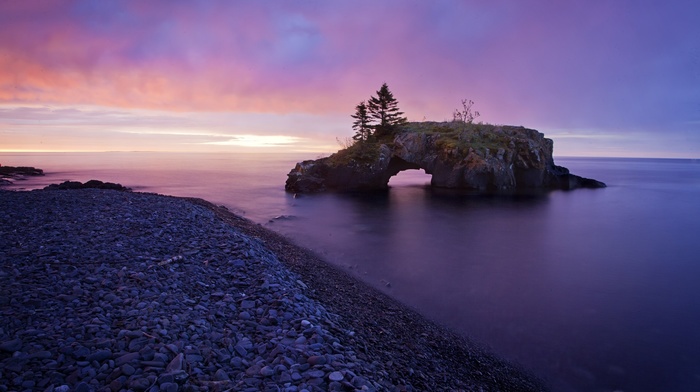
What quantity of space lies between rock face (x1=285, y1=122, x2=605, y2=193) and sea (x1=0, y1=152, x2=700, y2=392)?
227 inches

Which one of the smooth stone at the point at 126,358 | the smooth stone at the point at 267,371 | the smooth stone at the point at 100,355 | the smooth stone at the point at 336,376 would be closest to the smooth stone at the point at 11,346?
the smooth stone at the point at 100,355

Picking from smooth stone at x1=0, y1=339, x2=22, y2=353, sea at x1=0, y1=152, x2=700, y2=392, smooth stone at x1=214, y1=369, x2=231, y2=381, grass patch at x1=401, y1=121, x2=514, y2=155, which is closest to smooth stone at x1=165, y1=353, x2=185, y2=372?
smooth stone at x1=214, y1=369, x2=231, y2=381

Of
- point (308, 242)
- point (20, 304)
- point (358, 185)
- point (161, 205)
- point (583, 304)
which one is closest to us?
point (20, 304)

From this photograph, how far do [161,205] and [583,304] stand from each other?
16542 millimetres

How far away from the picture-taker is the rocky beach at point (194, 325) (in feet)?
14.4

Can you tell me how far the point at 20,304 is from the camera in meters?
5.52

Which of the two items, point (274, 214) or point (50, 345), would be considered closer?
point (50, 345)

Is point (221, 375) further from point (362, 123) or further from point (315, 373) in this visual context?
point (362, 123)

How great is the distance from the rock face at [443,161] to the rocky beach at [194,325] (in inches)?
1111

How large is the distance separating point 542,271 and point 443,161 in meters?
25.4

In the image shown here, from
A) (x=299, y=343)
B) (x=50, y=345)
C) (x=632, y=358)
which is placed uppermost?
(x=50, y=345)

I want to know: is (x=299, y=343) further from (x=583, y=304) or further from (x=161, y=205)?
(x=161, y=205)

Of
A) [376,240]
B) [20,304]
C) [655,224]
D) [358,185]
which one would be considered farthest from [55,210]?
[655,224]

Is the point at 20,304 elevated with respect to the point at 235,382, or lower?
elevated
